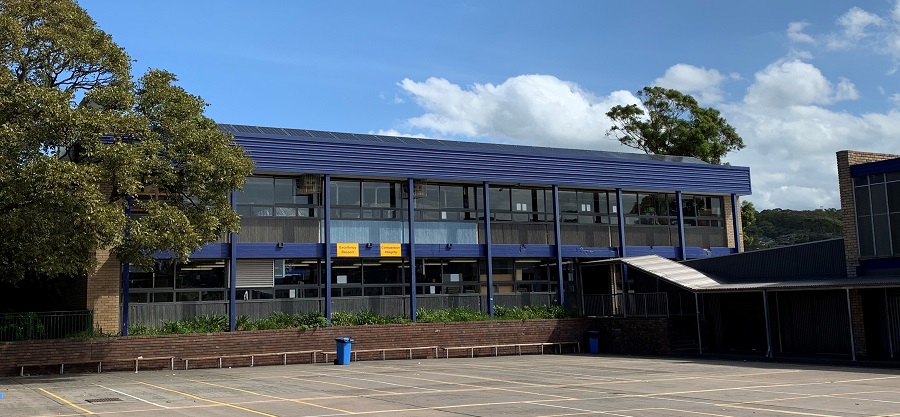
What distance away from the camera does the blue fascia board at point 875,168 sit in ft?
87.0

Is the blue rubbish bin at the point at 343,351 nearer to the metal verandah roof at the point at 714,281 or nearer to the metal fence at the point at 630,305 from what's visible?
the metal fence at the point at 630,305

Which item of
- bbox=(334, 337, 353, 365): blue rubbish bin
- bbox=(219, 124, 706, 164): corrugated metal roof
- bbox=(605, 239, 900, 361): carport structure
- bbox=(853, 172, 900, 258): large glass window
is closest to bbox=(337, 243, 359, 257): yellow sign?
bbox=(334, 337, 353, 365): blue rubbish bin

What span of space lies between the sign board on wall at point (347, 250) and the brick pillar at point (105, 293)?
7.40 meters

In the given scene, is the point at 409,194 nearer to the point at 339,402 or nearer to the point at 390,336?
the point at 390,336

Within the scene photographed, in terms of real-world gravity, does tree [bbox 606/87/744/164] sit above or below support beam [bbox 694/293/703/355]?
above

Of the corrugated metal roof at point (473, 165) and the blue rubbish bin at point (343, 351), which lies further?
A: the corrugated metal roof at point (473, 165)

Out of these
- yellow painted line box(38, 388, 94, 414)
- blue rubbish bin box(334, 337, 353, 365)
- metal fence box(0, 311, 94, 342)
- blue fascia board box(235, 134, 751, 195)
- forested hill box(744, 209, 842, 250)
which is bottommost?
yellow painted line box(38, 388, 94, 414)

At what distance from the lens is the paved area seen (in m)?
14.7

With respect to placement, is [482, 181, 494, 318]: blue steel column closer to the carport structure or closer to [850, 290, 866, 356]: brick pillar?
the carport structure

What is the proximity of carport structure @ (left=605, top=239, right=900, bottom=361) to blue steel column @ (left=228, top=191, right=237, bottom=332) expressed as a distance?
1434 centimetres

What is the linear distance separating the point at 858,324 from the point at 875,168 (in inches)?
201

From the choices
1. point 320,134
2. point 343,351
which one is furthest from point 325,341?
point 320,134

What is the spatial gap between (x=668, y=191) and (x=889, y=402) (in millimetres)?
21820

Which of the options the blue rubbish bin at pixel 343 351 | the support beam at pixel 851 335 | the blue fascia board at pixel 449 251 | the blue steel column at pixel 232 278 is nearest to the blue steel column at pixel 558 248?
the blue fascia board at pixel 449 251
